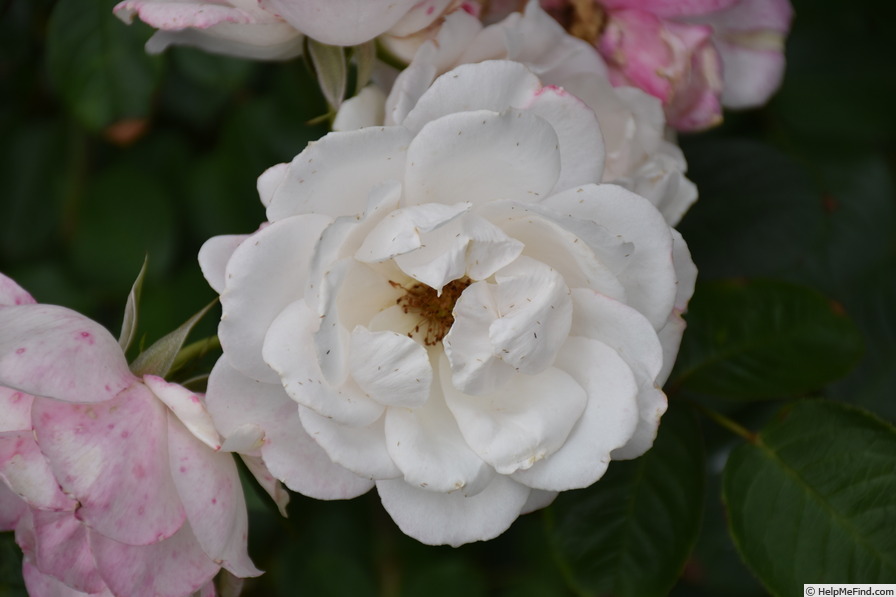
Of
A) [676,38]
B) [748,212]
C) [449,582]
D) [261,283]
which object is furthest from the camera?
[449,582]

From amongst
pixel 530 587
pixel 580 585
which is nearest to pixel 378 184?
pixel 580 585

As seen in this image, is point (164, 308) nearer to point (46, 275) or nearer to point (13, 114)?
point (46, 275)

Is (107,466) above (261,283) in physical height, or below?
below

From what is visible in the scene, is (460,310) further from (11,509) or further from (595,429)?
(11,509)

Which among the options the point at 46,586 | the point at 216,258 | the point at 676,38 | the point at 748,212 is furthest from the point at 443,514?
the point at 748,212

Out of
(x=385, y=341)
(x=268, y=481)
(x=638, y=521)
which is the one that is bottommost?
(x=638, y=521)

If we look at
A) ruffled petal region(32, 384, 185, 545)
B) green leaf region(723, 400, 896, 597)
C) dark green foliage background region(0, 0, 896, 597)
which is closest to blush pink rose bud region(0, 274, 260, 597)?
ruffled petal region(32, 384, 185, 545)

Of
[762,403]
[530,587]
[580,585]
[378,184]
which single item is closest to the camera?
[378,184]

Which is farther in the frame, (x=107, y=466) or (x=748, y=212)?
(x=748, y=212)
